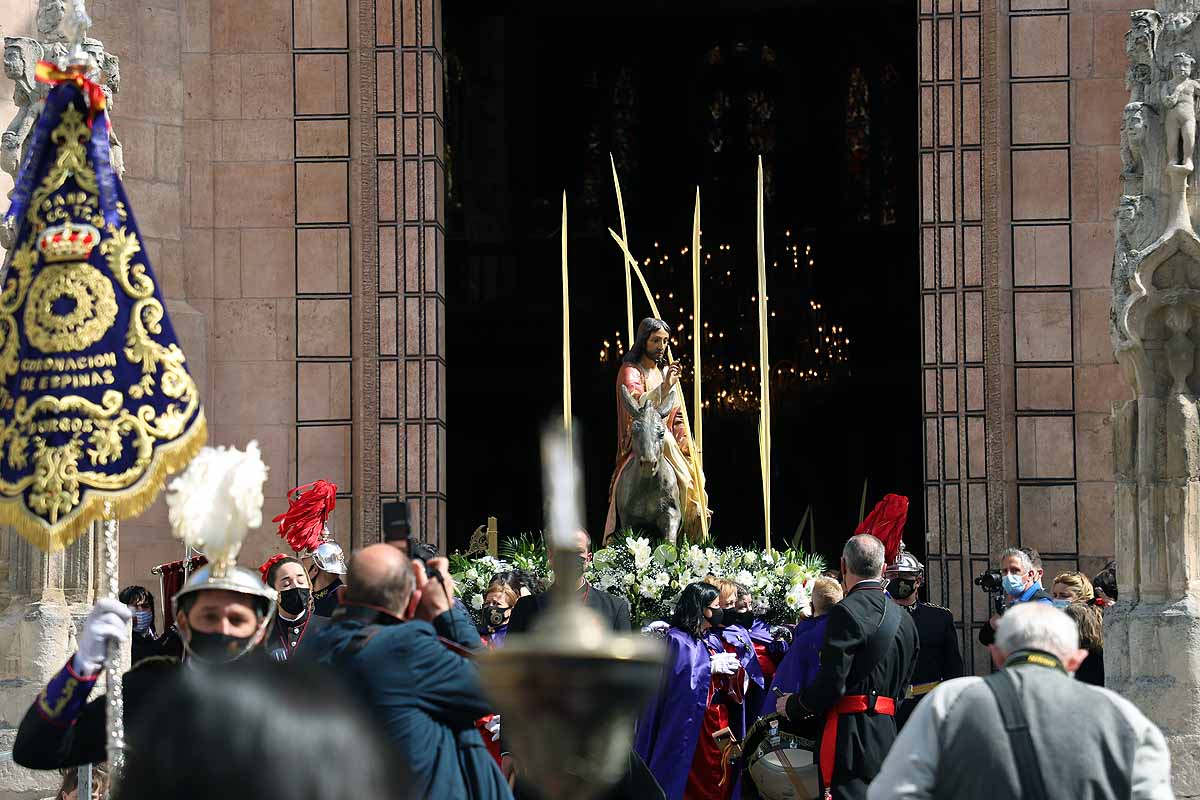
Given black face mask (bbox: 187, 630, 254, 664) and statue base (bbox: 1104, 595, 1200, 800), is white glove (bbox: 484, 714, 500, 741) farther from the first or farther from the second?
black face mask (bbox: 187, 630, 254, 664)

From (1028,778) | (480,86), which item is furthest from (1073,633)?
(480,86)

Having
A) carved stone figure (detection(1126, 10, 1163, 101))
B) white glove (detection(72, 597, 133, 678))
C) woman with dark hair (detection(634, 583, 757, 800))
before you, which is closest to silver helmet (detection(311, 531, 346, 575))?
woman with dark hair (detection(634, 583, 757, 800))

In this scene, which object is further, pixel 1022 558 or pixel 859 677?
pixel 1022 558

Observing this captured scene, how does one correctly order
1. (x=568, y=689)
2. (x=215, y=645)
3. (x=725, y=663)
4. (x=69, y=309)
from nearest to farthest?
(x=568, y=689) → (x=215, y=645) → (x=69, y=309) → (x=725, y=663)

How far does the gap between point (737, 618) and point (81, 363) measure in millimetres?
5308

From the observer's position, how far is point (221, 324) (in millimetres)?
15242

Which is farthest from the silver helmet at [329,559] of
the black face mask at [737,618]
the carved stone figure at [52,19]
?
the carved stone figure at [52,19]

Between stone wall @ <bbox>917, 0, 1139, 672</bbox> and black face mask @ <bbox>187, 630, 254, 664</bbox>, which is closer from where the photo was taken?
black face mask @ <bbox>187, 630, 254, 664</bbox>

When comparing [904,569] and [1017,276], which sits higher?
[1017,276]

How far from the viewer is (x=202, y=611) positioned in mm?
5230

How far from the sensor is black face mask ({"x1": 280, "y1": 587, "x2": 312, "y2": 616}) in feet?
32.0

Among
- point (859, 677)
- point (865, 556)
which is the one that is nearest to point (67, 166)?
point (865, 556)

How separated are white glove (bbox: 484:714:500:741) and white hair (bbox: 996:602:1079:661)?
4978mm

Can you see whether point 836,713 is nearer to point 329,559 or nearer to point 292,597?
point 292,597
